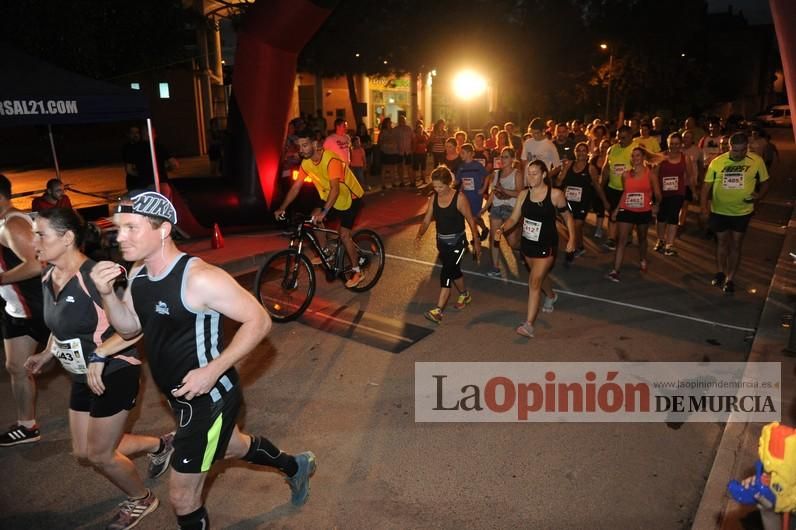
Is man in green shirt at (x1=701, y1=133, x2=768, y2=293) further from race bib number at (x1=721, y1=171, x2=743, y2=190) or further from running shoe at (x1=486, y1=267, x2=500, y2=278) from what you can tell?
running shoe at (x1=486, y1=267, x2=500, y2=278)

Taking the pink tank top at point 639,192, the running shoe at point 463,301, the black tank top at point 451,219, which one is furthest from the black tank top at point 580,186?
the black tank top at point 451,219

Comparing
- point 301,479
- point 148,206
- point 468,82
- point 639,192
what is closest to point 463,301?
point 639,192

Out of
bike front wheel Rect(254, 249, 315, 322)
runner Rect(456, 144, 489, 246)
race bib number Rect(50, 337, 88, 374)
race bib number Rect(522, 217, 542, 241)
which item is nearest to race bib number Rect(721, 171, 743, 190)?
race bib number Rect(522, 217, 542, 241)

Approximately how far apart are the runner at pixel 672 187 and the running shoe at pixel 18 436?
348 inches

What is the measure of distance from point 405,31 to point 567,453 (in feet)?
73.7

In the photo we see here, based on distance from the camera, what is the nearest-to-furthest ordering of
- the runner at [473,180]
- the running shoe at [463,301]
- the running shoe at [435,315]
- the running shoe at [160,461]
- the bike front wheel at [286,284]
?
the running shoe at [160,461], the bike front wheel at [286,284], the running shoe at [435,315], the running shoe at [463,301], the runner at [473,180]

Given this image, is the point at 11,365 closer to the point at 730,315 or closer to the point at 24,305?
the point at 24,305

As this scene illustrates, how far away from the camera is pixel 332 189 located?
290 inches

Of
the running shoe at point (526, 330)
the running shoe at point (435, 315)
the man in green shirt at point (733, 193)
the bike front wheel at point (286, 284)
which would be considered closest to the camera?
the running shoe at point (526, 330)

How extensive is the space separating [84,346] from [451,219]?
433 cm

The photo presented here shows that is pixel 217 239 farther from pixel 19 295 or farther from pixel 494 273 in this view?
pixel 19 295

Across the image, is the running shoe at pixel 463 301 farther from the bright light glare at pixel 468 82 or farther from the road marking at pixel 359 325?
the bright light glare at pixel 468 82

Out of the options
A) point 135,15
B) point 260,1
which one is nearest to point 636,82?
point 135,15

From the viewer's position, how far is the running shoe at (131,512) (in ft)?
11.8
